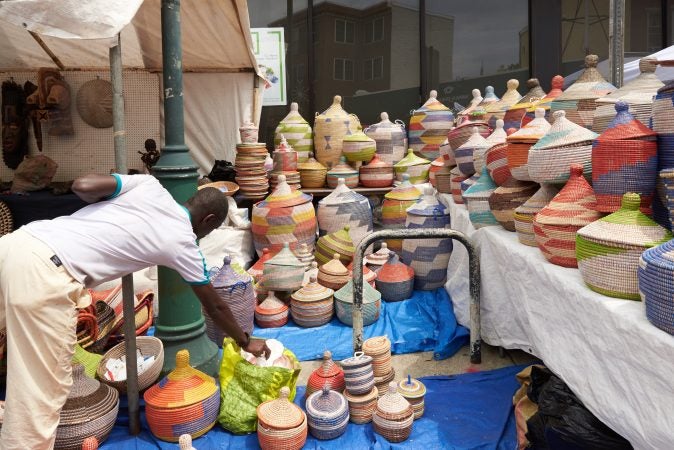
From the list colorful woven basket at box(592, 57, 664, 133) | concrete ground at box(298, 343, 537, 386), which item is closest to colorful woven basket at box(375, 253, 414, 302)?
concrete ground at box(298, 343, 537, 386)

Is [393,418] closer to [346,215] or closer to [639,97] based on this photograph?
[639,97]

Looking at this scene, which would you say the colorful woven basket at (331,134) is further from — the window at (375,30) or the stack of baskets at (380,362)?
the stack of baskets at (380,362)

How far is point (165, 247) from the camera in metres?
2.13

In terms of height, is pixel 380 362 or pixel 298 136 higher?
pixel 298 136

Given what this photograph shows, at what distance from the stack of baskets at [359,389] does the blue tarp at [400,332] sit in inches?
28.8

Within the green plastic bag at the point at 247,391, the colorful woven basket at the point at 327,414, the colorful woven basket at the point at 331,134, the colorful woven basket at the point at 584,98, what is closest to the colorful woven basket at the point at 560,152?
the colorful woven basket at the point at 584,98

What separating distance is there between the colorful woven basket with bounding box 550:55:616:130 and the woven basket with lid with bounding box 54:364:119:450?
262 centimetres

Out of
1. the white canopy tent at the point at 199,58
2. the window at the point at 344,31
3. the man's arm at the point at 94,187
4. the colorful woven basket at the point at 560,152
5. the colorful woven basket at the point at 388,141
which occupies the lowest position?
the man's arm at the point at 94,187

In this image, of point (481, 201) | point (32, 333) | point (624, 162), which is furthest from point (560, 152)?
point (32, 333)

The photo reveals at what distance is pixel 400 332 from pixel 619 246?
6.29ft

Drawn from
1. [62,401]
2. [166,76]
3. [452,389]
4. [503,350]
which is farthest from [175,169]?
[503,350]

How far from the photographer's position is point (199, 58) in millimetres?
5898

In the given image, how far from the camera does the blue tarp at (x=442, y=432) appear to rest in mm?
2395

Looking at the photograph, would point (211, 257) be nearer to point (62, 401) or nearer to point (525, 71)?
point (62, 401)
